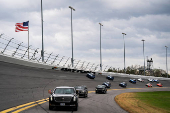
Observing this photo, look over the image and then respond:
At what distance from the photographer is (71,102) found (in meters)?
15.0

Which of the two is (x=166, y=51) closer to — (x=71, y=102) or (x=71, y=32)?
(x=71, y=32)

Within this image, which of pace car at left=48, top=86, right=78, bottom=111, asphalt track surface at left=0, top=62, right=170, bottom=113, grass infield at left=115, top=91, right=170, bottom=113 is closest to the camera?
pace car at left=48, top=86, right=78, bottom=111

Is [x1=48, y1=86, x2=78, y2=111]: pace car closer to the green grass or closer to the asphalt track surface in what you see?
the asphalt track surface

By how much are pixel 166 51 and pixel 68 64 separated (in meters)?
77.2

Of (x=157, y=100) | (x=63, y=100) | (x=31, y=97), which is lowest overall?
(x=157, y=100)

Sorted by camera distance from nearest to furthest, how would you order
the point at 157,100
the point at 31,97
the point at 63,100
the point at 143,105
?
the point at 63,100 < the point at 143,105 < the point at 31,97 < the point at 157,100

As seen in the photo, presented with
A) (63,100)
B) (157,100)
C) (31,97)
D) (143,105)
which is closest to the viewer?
(63,100)

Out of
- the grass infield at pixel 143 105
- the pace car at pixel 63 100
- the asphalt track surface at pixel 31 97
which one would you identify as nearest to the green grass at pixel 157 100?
the grass infield at pixel 143 105

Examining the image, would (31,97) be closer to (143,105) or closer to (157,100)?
(143,105)

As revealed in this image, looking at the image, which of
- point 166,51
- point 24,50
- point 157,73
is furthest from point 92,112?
point 157,73

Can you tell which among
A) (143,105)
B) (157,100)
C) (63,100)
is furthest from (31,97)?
(157,100)

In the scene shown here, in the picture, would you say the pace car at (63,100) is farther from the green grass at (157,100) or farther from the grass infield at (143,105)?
the green grass at (157,100)

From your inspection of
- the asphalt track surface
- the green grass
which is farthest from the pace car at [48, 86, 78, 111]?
the green grass

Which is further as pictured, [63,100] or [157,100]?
[157,100]
